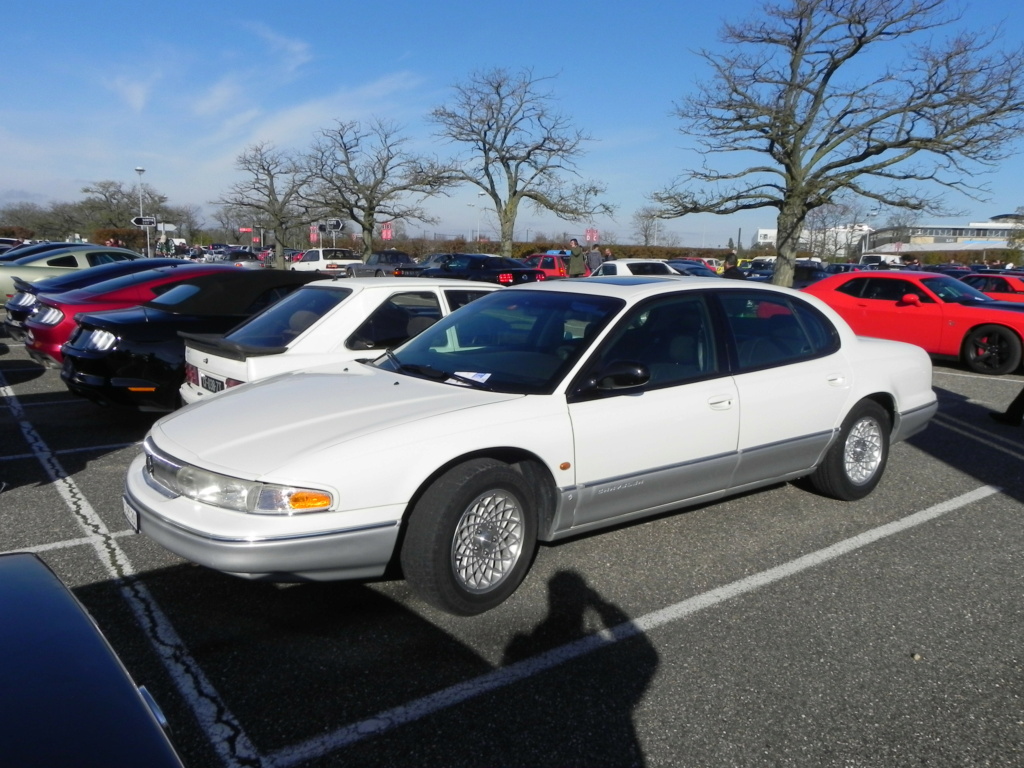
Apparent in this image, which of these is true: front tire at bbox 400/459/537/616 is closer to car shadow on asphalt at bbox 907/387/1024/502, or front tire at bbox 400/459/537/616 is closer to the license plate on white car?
the license plate on white car

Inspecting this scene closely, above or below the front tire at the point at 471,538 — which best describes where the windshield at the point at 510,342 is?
above

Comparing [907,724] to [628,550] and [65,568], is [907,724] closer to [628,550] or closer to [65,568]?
[628,550]

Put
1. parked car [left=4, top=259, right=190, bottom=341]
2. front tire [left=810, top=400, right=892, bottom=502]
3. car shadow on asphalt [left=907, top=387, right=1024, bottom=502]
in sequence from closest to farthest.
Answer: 1. front tire [left=810, top=400, right=892, bottom=502]
2. car shadow on asphalt [left=907, top=387, right=1024, bottom=502]
3. parked car [left=4, top=259, right=190, bottom=341]

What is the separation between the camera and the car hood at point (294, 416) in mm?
3396

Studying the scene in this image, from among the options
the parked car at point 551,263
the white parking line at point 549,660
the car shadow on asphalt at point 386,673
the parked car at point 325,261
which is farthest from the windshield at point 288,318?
the parked car at point 325,261

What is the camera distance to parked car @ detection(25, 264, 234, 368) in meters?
8.09

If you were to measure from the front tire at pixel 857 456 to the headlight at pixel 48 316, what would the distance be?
738 cm

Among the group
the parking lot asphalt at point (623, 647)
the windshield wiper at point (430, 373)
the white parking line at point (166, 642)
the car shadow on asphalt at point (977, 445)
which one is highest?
the windshield wiper at point (430, 373)

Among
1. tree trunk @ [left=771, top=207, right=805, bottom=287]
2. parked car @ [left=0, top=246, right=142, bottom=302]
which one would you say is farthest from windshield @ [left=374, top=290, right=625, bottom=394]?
tree trunk @ [left=771, top=207, right=805, bottom=287]

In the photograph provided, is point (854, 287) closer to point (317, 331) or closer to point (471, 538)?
point (317, 331)

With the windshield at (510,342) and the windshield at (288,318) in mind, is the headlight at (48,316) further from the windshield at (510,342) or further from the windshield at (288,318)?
the windshield at (510,342)

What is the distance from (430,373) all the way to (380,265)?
27712mm

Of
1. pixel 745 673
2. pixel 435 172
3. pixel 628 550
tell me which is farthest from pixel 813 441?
pixel 435 172

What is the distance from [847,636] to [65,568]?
3884mm
